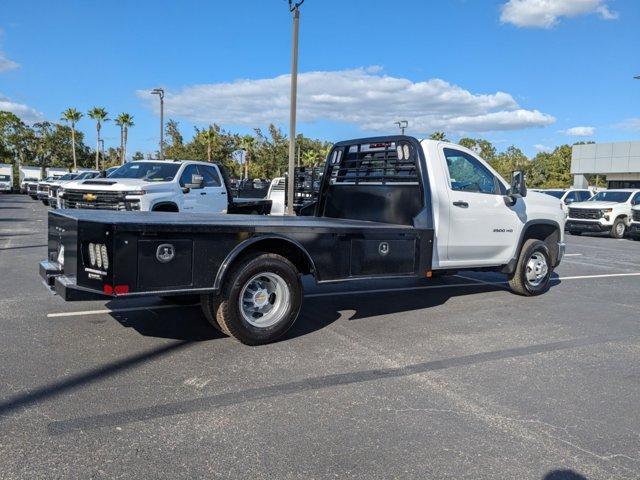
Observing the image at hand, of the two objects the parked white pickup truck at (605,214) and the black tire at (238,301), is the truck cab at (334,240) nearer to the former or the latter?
the black tire at (238,301)

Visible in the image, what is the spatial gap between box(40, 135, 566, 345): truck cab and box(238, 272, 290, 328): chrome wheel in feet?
0.04

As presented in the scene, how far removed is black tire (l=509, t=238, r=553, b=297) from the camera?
855cm

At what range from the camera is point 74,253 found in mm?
4980

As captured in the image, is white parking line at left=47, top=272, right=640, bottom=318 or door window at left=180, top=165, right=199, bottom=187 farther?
door window at left=180, top=165, right=199, bottom=187

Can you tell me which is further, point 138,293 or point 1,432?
point 138,293

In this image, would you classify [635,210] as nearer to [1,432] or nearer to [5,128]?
[1,432]

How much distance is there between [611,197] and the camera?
23.5m

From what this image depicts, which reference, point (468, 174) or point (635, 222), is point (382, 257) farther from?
point (635, 222)

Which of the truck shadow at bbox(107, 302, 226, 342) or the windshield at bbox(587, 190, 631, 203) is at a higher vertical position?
the windshield at bbox(587, 190, 631, 203)

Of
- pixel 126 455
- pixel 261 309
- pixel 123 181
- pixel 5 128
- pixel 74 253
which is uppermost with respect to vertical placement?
pixel 5 128

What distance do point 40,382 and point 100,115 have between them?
243 feet

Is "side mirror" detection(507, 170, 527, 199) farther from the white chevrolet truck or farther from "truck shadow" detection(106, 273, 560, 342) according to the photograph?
the white chevrolet truck

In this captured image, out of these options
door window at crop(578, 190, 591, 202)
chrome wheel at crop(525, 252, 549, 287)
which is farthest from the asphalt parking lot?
door window at crop(578, 190, 591, 202)

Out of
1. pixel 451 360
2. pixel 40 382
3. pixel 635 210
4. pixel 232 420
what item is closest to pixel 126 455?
pixel 232 420
